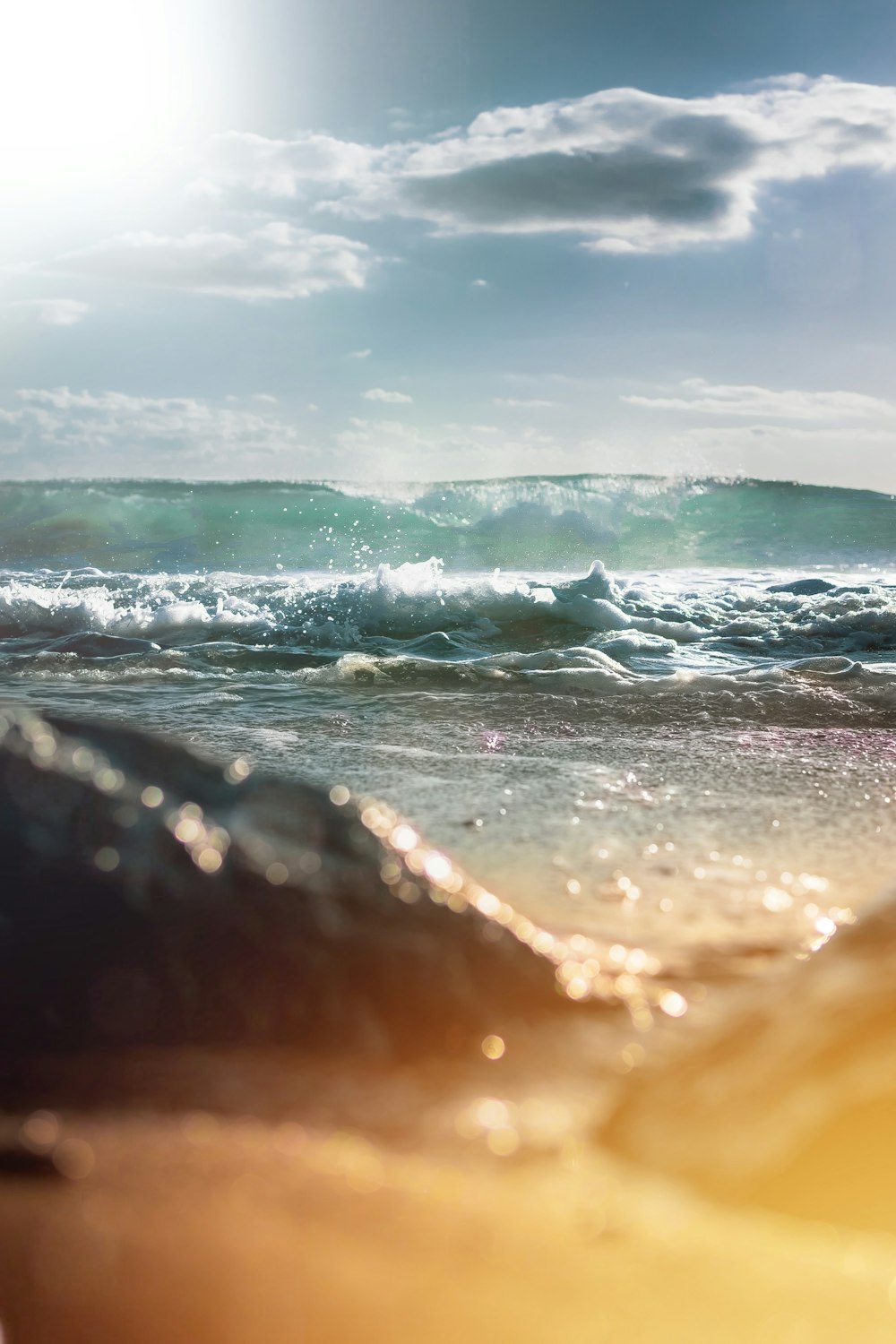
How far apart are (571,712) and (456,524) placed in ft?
46.2

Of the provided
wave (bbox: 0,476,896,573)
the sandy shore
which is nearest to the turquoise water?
the sandy shore

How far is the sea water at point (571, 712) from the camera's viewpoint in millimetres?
1525

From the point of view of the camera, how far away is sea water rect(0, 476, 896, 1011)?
1.53m

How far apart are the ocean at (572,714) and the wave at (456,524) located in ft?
15.6

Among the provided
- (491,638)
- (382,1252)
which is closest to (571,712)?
(382,1252)

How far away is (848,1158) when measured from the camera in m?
0.78

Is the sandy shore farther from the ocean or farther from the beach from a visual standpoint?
the ocean

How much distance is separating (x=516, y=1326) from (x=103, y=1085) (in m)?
0.35

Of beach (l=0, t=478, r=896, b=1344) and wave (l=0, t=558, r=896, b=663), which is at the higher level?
wave (l=0, t=558, r=896, b=663)

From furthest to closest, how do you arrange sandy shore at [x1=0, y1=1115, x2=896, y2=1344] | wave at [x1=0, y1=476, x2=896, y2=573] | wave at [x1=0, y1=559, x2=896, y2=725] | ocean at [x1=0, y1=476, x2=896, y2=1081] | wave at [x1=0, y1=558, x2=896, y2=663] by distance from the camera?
1. wave at [x1=0, y1=476, x2=896, y2=573]
2. wave at [x1=0, y1=558, x2=896, y2=663]
3. wave at [x1=0, y1=559, x2=896, y2=725]
4. ocean at [x1=0, y1=476, x2=896, y2=1081]
5. sandy shore at [x1=0, y1=1115, x2=896, y2=1344]

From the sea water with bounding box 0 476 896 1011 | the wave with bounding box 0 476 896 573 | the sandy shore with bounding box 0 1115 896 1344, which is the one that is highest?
the wave with bounding box 0 476 896 573

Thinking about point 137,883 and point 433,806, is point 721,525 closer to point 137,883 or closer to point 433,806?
point 433,806

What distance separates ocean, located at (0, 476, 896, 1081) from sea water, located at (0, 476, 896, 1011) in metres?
0.01

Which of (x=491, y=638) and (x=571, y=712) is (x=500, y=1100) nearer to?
(x=571, y=712)
